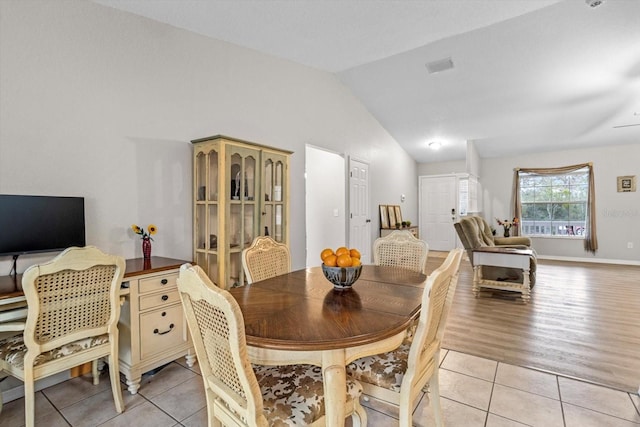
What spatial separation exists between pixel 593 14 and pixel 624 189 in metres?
4.87

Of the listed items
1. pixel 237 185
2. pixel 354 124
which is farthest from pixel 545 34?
pixel 237 185

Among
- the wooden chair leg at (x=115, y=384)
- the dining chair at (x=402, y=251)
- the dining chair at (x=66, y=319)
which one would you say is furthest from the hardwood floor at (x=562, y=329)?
the dining chair at (x=66, y=319)

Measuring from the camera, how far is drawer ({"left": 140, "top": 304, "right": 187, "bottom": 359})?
2139 mm

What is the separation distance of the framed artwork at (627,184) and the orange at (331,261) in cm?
777

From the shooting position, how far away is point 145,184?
2.63 m

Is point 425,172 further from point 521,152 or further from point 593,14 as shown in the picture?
point 593,14

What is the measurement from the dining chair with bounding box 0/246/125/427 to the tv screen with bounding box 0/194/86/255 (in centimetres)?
53

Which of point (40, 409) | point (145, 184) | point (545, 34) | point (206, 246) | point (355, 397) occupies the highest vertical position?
point (545, 34)

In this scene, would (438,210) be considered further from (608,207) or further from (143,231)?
(143,231)

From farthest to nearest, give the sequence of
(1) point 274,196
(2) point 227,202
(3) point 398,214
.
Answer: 1. (3) point 398,214
2. (1) point 274,196
3. (2) point 227,202

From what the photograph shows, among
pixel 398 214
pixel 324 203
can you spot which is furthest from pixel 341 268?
pixel 398 214

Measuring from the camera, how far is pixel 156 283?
220cm

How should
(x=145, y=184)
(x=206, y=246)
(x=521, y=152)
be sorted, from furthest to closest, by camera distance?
(x=521, y=152) → (x=206, y=246) → (x=145, y=184)

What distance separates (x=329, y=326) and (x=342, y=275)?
0.45 m
